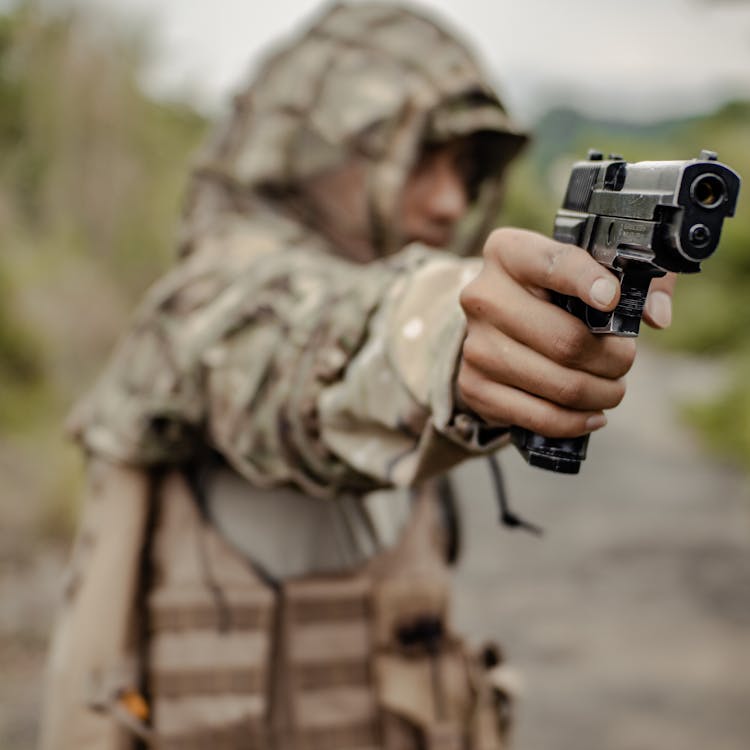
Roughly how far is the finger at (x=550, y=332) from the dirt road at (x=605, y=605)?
2285 mm

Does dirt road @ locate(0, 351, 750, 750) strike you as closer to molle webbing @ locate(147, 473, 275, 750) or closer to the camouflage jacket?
molle webbing @ locate(147, 473, 275, 750)

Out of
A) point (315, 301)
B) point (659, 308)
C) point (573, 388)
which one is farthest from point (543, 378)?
point (315, 301)

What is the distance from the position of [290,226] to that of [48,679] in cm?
98

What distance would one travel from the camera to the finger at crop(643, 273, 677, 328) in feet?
2.77

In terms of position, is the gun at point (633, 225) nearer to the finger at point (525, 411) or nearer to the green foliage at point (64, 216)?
the finger at point (525, 411)

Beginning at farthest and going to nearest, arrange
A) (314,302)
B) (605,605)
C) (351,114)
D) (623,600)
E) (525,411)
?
1. (623,600)
2. (605,605)
3. (351,114)
4. (314,302)
5. (525,411)

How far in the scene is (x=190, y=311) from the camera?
146cm

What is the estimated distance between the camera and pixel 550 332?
795 millimetres

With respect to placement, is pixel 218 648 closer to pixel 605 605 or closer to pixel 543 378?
pixel 543 378

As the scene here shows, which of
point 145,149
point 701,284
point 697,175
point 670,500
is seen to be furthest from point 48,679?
point 701,284

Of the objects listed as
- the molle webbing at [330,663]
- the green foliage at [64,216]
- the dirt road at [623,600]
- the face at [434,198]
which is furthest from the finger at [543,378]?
the green foliage at [64,216]

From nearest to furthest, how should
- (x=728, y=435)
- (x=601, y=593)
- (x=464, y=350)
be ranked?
(x=464, y=350) < (x=601, y=593) < (x=728, y=435)

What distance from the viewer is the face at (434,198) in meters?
1.86

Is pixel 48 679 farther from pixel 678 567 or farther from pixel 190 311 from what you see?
pixel 678 567
